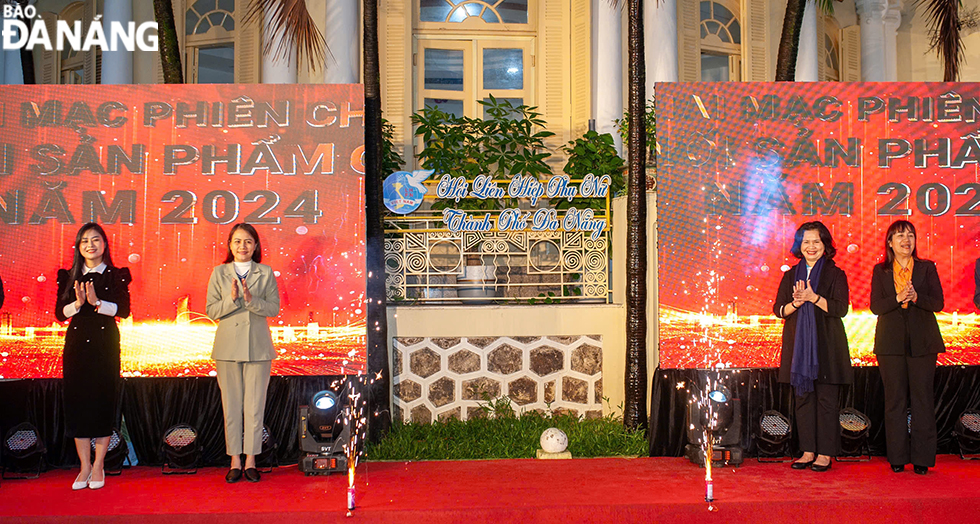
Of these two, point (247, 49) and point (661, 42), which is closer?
point (661, 42)

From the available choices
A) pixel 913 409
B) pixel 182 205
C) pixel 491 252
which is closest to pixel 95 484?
pixel 182 205

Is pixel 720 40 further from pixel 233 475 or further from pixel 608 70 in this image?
pixel 233 475

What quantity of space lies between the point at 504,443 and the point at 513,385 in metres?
0.78

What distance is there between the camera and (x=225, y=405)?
247 inches

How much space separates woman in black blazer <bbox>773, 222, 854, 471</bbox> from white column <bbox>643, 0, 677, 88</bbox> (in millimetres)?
5351

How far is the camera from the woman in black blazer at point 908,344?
645 cm

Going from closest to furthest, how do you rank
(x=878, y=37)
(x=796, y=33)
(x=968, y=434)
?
1. (x=968, y=434)
2. (x=796, y=33)
3. (x=878, y=37)

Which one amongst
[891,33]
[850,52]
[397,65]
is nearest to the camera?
[397,65]

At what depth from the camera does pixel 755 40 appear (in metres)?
13.3

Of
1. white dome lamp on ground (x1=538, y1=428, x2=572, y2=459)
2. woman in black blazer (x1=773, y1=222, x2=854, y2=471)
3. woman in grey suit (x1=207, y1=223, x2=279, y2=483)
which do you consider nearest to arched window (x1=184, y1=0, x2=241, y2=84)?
woman in grey suit (x1=207, y1=223, x2=279, y2=483)

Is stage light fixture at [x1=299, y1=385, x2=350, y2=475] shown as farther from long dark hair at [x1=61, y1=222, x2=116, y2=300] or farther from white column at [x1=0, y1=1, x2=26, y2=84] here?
white column at [x1=0, y1=1, x2=26, y2=84]

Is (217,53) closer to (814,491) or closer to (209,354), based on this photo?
(209,354)

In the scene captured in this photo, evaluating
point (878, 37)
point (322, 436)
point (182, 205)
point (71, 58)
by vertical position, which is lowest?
point (322, 436)

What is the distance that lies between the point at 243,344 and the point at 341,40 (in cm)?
600
